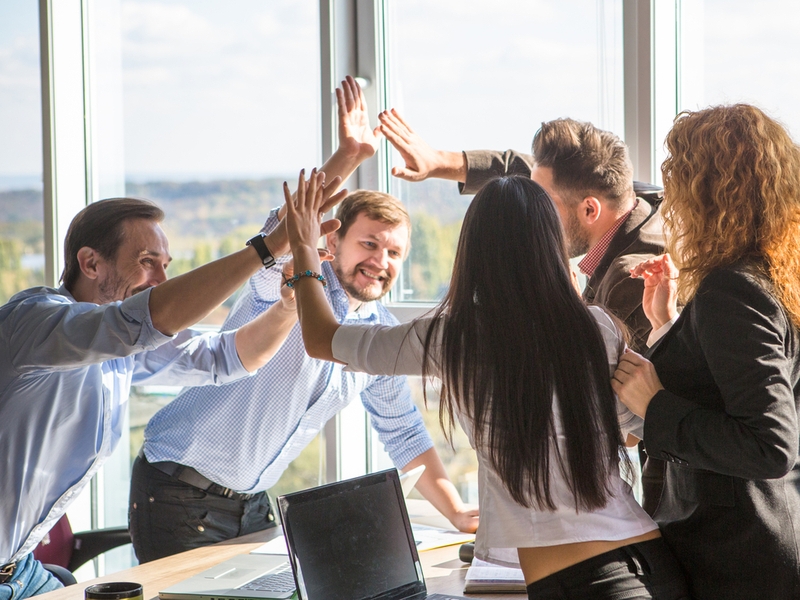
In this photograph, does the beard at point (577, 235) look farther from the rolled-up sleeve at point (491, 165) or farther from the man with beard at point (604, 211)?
the rolled-up sleeve at point (491, 165)

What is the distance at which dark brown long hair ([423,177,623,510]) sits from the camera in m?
1.47

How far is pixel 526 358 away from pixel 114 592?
855 millimetres

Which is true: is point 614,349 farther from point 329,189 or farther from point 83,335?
point 83,335

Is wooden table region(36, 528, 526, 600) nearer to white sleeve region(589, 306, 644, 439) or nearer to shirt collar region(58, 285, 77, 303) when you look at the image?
white sleeve region(589, 306, 644, 439)

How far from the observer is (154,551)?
8.28 ft

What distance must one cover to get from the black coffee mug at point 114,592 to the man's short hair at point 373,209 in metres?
1.46

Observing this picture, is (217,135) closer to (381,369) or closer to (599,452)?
(381,369)

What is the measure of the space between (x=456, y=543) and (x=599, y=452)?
0.89 m

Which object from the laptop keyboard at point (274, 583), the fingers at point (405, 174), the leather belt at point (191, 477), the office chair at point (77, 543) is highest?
the fingers at point (405, 174)

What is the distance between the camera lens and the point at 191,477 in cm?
251

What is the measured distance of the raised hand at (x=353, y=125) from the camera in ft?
7.64

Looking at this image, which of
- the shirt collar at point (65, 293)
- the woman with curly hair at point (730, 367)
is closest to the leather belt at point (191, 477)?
the shirt collar at point (65, 293)

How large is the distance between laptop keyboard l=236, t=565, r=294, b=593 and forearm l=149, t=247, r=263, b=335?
601mm

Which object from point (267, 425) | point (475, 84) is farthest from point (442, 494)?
point (475, 84)
